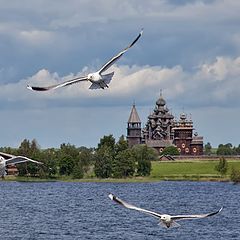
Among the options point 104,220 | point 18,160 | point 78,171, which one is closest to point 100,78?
point 18,160

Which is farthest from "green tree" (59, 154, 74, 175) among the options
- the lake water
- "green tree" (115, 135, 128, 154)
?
the lake water

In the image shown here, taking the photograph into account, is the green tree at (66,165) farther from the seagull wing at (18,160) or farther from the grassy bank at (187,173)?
the seagull wing at (18,160)

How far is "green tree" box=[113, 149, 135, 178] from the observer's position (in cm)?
16238

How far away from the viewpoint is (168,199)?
10600 cm

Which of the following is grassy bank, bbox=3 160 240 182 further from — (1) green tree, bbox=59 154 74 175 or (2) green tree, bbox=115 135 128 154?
(2) green tree, bbox=115 135 128 154

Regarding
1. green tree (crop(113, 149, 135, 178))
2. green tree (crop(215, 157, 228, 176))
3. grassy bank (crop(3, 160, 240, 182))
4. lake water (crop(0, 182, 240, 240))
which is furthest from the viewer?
green tree (crop(215, 157, 228, 176))

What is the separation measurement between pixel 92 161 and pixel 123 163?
1451cm

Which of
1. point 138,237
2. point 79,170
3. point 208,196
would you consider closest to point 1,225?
point 138,237

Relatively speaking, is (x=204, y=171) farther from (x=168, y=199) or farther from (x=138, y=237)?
(x=138, y=237)

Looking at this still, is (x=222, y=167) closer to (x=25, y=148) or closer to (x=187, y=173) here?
(x=187, y=173)

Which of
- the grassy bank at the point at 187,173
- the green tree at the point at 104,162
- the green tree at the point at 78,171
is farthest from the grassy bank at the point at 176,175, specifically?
the green tree at the point at 104,162

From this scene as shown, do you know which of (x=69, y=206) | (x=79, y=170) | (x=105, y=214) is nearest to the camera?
(x=105, y=214)

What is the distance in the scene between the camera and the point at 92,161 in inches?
6880

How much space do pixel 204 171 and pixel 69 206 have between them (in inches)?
3849
